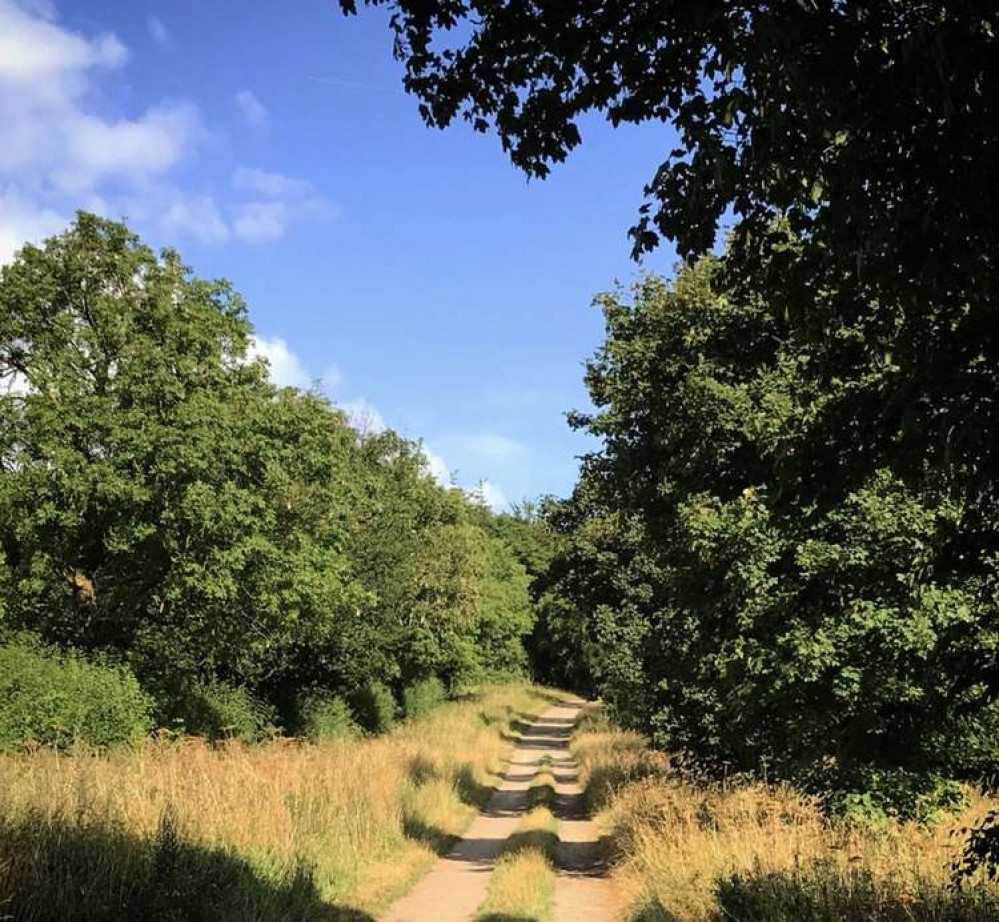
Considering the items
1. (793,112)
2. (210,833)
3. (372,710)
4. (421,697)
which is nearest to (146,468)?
(210,833)

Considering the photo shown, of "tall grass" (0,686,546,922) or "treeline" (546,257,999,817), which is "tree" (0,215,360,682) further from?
"treeline" (546,257,999,817)

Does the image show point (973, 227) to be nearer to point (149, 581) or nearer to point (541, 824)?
point (541, 824)

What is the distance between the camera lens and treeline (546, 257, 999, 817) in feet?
14.5

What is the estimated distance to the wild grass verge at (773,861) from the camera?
6.88 m

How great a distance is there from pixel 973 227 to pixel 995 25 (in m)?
0.77

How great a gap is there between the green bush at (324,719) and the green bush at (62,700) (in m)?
9.26

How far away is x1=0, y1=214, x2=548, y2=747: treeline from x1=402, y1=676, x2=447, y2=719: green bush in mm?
11725

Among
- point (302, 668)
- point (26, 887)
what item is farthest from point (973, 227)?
point (302, 668)

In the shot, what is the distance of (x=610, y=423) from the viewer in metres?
14.6

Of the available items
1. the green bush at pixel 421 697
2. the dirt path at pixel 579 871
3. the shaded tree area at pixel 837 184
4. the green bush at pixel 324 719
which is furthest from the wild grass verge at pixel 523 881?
the green bush at pixel 421 697

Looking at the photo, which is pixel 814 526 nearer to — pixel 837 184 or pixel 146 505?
pixel 837 184

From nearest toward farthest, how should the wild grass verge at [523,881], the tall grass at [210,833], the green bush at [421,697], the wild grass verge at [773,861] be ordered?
1. the wild grass verge at [773,861]
2. the tall grass at [210,833]
3. the wild grass verge at [523,881]
4. the green bush at [421,697]

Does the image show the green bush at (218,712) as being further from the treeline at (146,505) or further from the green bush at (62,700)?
the green bush at (62,700)

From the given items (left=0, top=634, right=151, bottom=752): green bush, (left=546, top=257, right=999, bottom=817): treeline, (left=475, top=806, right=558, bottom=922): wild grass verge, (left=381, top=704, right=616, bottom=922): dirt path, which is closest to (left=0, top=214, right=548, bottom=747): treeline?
(left=0, top=634, right=151, bottom=752): green bush
